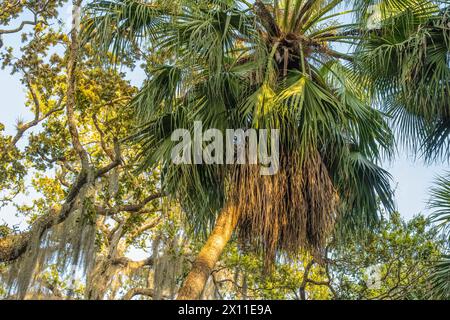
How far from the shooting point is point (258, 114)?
5.77m

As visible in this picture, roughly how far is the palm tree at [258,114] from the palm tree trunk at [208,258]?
0.01 metres

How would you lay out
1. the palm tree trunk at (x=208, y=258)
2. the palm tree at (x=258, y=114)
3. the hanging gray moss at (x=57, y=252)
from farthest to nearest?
the hanging gray moss at (x=57, y=252) → the palm tree at (x=258, y=114) → the palm tree trunk at (x=208, y=258)

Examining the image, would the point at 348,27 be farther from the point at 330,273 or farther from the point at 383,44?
the point at 330,273

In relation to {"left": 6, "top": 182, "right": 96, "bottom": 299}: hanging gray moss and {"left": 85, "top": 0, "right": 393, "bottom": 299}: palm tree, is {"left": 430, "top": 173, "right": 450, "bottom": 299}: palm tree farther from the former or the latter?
{"left": 6, "top": 182, "right": 96, "bottom": 299}: hanging gray moss

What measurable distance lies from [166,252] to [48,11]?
13.1ft

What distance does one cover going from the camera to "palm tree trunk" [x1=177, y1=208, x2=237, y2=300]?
5379mm

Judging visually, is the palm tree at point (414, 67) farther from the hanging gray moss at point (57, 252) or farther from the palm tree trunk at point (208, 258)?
the hanging gray moss at point (57, 252)

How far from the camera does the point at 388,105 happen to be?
7090mm

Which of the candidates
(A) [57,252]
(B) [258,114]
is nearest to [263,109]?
(B) [258,114]

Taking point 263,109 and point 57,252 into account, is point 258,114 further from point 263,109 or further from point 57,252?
point 57,252

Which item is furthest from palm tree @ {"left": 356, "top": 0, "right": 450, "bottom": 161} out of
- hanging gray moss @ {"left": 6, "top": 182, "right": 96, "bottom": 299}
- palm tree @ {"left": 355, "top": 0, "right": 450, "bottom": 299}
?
hanging gray moss @ {"left": 6, "top": 182, "right": 96, "bottom": 299}

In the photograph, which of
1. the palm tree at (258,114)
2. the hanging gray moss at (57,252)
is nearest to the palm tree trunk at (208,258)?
the palm tree at (258,114)

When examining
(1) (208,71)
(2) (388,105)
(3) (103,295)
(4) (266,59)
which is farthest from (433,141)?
(3) (103,295)

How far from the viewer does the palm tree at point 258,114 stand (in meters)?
5.80
